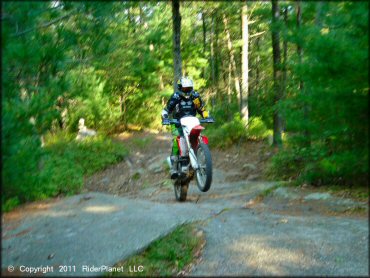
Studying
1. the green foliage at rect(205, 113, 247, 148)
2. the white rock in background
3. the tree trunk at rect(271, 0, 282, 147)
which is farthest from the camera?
the white rock in background

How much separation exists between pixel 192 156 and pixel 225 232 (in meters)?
2.52

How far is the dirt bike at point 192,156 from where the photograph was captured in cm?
703

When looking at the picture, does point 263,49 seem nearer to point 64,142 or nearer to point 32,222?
point 64,142

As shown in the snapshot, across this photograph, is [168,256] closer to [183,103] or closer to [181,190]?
[181,190]

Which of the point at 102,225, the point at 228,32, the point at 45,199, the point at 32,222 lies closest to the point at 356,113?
the point at 102,225

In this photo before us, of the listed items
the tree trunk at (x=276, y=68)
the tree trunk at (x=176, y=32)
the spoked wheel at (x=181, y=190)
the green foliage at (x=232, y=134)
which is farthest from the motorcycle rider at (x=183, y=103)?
the green foliage at (x=232, y=134)

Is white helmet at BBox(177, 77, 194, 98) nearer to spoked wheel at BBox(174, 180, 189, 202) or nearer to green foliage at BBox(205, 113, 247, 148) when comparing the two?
spoked wheel at BBox(174, 180, 189, 202)

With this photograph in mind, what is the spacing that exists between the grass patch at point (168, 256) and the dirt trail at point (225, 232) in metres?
0.12

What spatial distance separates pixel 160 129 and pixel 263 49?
825cm

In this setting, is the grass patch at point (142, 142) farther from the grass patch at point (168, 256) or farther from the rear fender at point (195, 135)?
the grass patch at point (168, 256)

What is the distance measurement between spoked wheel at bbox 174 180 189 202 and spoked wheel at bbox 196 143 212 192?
25.7 inches

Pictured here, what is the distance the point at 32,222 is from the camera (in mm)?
5410

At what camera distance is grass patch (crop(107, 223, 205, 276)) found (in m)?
3.97

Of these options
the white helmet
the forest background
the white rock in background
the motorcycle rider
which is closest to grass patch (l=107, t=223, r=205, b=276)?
the forest background
